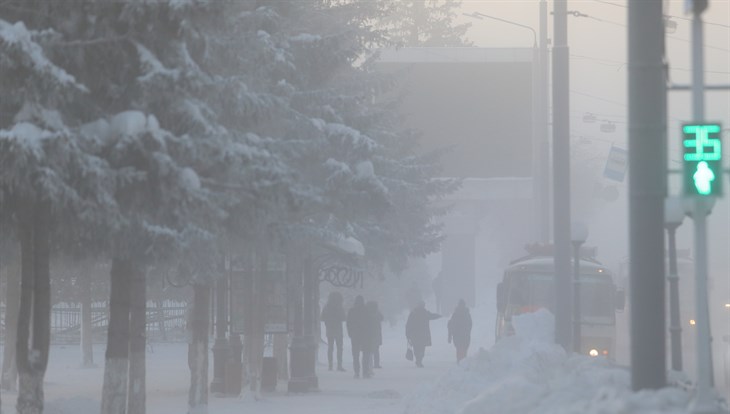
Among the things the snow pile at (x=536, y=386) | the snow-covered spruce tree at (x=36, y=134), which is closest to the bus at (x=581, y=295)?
the snow pile at (x=536, y=386)

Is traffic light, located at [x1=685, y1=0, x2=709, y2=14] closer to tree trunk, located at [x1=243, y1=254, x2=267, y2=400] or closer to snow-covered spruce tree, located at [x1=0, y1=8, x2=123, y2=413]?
snow-covered spruce tree, located at [x1=0, y1=8, x2=123, y2=413]

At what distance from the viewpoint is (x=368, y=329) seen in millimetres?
32062

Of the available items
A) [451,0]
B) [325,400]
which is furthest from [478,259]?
[325,400]

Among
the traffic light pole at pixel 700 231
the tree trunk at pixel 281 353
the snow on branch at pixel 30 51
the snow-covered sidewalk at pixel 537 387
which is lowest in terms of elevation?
the tree trunk at pixel 281 353

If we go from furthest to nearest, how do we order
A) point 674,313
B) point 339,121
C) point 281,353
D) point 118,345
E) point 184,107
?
point 281,353 < point 339,121 < point 674,313 < point 118,345 < point 184,107

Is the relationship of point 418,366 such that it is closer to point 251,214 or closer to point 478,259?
point 251,214

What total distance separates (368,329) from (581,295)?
5.31 metres

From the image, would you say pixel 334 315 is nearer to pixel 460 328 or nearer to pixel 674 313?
pixel 460 328

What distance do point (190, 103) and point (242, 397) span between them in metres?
11.2

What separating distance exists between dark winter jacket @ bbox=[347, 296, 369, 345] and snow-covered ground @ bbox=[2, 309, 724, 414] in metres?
0.93

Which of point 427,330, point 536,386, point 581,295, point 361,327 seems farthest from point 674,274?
point 427,330

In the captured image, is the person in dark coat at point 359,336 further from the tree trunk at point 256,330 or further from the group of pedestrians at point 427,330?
the tree trunk at point 256,330

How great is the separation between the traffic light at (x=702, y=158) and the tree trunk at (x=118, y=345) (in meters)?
6.58

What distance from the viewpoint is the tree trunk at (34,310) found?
14438 millimetres
